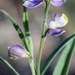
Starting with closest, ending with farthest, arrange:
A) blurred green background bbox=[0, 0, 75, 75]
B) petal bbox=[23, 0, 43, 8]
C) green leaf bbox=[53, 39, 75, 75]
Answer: petal bbox=[23, 0, 43, 8] → green leaf bbox=[53, 39, 75, 75] → blurred green background bbox=[0, 0, 75, 75]

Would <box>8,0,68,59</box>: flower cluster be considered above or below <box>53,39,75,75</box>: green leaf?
above

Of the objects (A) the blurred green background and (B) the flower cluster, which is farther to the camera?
(A) the blurred green background

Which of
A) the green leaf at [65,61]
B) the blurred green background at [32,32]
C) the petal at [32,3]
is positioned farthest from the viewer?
the blurred green background at [32,32]

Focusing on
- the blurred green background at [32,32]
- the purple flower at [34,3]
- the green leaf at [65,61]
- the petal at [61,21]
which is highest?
the purple flower at [34,3]

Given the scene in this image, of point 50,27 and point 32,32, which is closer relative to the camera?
point 50,27

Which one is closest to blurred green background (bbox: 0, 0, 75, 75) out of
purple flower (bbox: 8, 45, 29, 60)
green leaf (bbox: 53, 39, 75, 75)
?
green leaf (bbox: 53, 39, 75, 75)

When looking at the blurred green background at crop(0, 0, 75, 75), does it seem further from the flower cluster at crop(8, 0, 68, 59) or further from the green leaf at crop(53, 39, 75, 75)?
the flower cluster at crop(8, 0, 68, 59)

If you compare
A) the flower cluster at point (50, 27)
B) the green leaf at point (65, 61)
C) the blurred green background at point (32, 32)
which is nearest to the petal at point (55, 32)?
the flower cluster at point (50, 27)

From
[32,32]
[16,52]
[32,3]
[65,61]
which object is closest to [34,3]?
[32,3]

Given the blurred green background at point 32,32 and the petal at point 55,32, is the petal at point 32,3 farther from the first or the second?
the blurred green background at point 32,32

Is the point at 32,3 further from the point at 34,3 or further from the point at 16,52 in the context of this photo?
the point at 16,52
